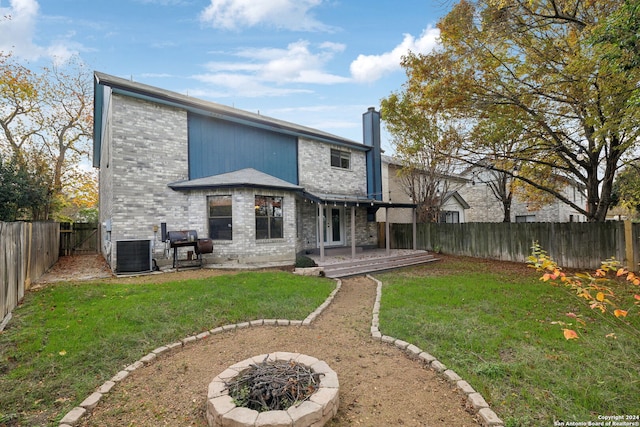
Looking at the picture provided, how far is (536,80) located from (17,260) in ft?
44.7

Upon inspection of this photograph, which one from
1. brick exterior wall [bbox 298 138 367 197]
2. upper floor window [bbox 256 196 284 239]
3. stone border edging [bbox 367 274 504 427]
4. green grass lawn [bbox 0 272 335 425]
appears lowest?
stone border edging [bbox 367 274 504 427]

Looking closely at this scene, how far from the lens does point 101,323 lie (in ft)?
15.6

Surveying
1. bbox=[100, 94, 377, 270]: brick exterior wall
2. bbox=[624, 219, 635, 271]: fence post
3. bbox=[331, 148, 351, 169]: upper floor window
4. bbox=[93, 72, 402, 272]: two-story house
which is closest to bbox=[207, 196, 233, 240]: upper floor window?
bbox=[93, 72, 402, 272]: two-story house

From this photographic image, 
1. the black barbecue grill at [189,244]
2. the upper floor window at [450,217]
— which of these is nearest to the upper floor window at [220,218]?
the black barbecue grill at [189,244]

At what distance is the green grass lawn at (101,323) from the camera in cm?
323

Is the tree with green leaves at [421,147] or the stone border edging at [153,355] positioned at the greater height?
the tree with green leaves at [421,147]

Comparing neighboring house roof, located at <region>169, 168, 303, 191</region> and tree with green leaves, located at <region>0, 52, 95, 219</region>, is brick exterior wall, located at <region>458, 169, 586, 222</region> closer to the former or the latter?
neighboring house roof, located at <region>169, 168, 303, 191</region>

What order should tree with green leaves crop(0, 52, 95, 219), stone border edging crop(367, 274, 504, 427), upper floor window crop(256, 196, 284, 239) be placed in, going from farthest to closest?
tree with green leaves crop(0, 52, 95, 219), upper floor window crop(256, 196, 284, 239), stone border edging crop(367, 274, 504, 427)

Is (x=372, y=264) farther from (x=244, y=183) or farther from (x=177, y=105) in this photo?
(x=177, y=105)

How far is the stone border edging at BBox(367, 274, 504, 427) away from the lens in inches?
106

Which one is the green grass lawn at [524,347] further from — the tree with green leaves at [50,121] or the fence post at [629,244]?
Answer: the tree with green leaves at [50,121]

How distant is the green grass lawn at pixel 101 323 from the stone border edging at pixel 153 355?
0.11m

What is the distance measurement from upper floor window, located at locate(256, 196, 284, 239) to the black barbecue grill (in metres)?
1.85

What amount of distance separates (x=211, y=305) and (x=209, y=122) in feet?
25.3
